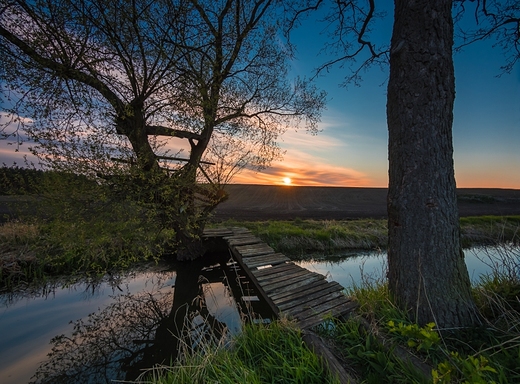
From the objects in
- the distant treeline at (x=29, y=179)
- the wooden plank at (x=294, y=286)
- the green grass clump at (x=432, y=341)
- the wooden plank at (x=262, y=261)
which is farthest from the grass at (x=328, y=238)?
→ the distant treeline at (x=29, y=179)

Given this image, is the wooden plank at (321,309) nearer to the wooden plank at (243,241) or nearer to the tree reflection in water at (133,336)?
the tree reflection in water at (133,336)

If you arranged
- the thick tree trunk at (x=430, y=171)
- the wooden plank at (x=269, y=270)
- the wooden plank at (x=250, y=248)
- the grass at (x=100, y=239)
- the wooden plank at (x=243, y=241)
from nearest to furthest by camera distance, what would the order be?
the thick tree trunk at (x=430, y=171) → the grass at (x=100, y=239) → the wooden plank at (x=269, y=270) → the wooden plank at (x=250, y=248) → the wooden plank at (x=243, y=241)

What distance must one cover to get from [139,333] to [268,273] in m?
2.97

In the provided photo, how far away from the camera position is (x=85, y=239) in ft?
18.3

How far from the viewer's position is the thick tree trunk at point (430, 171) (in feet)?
10.2

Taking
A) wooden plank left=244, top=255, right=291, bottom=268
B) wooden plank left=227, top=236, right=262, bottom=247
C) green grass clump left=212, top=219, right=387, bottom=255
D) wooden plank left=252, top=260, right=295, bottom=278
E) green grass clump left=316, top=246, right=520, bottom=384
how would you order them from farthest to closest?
green grass clump left=212, top=219, right=387, bottom=255
wooden plank left=227, top=236, right=262, bottom=247
wooden plank left=244, top=255, right=291, bottom=268
wooden plank left=252, top=260, right=295, bottom=278
green grass clump left=316, top=246, right=520, bottom=384

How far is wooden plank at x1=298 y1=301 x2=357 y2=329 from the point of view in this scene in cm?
355

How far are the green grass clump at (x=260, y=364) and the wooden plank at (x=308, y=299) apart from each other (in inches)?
25.7

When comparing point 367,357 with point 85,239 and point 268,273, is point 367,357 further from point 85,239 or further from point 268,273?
point 85,239

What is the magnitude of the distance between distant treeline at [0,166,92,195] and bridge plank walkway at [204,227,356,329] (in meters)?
4.46

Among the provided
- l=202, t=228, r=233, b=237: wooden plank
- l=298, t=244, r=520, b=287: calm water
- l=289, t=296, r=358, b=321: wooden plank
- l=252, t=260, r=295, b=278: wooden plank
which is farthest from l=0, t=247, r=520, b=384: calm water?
l=202, t=228, r=233, b=237: wooden plank

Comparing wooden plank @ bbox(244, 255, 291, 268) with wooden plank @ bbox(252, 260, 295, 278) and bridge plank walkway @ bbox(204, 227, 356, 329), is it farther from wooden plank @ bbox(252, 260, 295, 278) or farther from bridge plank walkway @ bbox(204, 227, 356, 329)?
wooden plank @ bbox(252, 260, 295, 278)

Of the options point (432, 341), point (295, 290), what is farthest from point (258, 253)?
point (432, 341)

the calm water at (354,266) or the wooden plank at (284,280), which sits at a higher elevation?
the wooden plank at (284,280)
